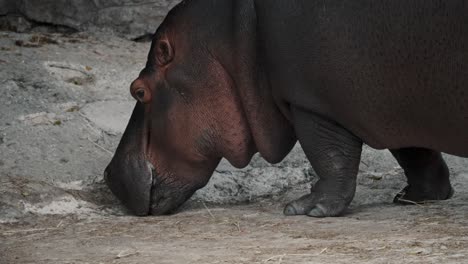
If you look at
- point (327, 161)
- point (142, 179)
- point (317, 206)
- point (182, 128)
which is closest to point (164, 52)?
point (182, 128)

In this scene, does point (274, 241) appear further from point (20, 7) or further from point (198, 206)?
point (20, 7)

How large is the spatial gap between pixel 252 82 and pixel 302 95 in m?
0.32

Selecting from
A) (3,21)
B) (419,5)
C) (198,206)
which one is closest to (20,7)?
(3,21)

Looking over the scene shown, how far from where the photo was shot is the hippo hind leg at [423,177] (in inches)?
225

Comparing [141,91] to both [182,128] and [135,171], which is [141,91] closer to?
[182,128]

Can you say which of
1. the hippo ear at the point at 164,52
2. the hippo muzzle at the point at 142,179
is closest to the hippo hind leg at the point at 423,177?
the hippo muzzle at the point at 142,179

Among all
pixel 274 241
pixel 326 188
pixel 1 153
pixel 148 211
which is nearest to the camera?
pixel 274 241

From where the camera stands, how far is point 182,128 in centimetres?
560

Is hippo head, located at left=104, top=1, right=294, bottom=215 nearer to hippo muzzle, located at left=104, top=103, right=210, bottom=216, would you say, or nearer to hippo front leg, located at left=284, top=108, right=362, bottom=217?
hippo muzzle, located at left=104, top=103, right=210, bottom=216

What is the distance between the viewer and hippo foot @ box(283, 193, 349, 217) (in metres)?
5.19

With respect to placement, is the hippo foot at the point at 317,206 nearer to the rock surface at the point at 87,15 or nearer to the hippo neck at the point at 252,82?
the hippo neck at the point at 252,82

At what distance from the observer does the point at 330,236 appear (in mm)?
4410

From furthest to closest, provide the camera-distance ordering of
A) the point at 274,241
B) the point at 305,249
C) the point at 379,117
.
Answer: the point at 379,117, the point at 274,241, the point at 305,249

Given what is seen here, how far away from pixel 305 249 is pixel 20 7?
4.58m
